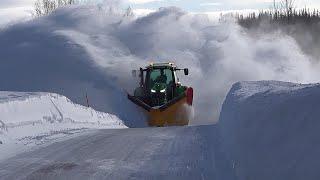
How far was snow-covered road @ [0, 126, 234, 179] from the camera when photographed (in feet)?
23.9

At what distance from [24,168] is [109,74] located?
23.9 meters

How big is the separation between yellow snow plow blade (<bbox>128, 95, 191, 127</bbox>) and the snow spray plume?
30.8 feet

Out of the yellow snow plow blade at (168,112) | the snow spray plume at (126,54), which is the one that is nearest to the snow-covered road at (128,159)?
the yellow snow plow blade at (168,112)

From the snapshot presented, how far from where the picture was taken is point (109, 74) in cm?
3183

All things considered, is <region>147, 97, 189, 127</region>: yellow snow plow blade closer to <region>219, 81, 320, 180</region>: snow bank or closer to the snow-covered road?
the snow-covered road

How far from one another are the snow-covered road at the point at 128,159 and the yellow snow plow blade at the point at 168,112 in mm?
7347

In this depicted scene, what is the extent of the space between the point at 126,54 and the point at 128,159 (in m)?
27.0

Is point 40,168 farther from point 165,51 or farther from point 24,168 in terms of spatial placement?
point 165,51

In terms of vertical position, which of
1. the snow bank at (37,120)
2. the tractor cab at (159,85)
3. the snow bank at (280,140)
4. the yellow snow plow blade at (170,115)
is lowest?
the yellow snow plow blade at (170,115)

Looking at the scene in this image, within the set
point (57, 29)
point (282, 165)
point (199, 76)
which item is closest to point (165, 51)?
point (199, 76)

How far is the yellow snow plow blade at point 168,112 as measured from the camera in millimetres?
18922

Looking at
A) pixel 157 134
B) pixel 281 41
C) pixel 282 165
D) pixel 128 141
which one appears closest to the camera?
pixel 282 165

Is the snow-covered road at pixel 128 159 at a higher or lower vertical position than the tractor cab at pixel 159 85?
higher

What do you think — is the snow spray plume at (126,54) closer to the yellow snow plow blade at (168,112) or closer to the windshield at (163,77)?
the windshield at (163,77)
